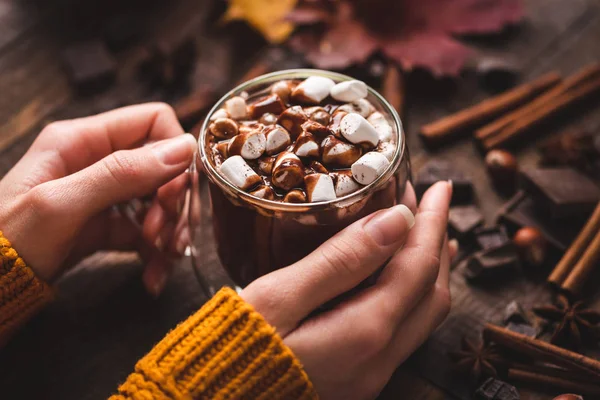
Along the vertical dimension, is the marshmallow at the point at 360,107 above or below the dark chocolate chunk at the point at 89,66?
below

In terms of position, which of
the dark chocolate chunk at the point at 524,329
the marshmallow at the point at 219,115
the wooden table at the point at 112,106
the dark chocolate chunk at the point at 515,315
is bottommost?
the dark chocolate chunk at the point at 524,329

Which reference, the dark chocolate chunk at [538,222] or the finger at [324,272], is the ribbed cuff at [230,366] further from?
the dark chocolate chunk at [538,222]

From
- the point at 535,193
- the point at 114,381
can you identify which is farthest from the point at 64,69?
the point at 535,193

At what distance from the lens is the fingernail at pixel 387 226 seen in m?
0.73

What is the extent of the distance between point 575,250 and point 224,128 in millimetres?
636

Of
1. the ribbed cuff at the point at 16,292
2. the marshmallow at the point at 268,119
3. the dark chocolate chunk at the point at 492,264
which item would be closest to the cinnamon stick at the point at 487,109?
the dark chocolate chunk at the point at 492,264

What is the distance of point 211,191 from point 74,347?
36 centimetres

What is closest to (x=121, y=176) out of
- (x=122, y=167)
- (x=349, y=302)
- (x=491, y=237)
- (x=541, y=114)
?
(x=122, y=167)

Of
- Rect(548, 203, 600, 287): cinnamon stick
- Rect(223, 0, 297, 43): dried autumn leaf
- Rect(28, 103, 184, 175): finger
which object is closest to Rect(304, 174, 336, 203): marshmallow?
Rect(28, 103, 184, 175): finger

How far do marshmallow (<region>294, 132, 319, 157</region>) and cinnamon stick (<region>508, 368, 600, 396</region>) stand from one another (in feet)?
1.48

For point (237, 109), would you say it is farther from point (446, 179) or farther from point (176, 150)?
point (446, 179)

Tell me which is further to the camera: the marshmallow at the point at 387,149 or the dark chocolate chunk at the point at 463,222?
the dark chocolate chunk at the point at 463,222

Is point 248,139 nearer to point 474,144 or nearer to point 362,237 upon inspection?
point 362,237

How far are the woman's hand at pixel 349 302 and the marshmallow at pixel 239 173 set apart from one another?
0.38 feet
